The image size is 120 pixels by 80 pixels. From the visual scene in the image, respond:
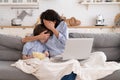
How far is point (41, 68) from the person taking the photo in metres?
2.26

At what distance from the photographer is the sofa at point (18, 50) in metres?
2.32

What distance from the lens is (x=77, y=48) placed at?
230 cm

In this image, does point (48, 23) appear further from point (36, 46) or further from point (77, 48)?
point (77, 48)

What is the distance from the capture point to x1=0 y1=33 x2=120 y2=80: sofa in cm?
232

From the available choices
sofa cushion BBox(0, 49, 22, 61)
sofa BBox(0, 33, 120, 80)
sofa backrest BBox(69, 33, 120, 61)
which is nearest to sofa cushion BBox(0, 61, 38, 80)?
sofa BBox(0, 33, 120, 80)

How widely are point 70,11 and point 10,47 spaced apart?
100.0 inches

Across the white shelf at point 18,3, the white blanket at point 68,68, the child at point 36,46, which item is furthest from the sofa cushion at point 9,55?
the white shelf at point 18,3

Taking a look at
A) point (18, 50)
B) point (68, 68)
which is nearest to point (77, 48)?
point (68, 68)

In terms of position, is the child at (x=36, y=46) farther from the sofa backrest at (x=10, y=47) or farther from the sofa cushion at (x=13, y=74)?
the sofa cushion at (x=13, y=74)

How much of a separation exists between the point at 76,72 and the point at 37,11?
3076 millimetres

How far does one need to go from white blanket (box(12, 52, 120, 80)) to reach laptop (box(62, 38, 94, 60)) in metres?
0.07

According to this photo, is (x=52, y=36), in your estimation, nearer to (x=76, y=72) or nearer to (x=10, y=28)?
(x=76, y=72)

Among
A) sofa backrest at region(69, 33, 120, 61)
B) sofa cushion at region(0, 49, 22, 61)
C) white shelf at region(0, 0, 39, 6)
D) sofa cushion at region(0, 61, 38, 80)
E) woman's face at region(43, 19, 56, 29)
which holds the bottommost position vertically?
sofa cushion at region(0, 61, 38, 80)

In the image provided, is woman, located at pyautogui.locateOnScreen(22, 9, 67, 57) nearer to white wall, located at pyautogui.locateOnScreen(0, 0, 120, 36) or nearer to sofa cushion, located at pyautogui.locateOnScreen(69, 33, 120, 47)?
sofa cushion, located at pyautogui.locateOnScreen(69, 33, 120, 47)
